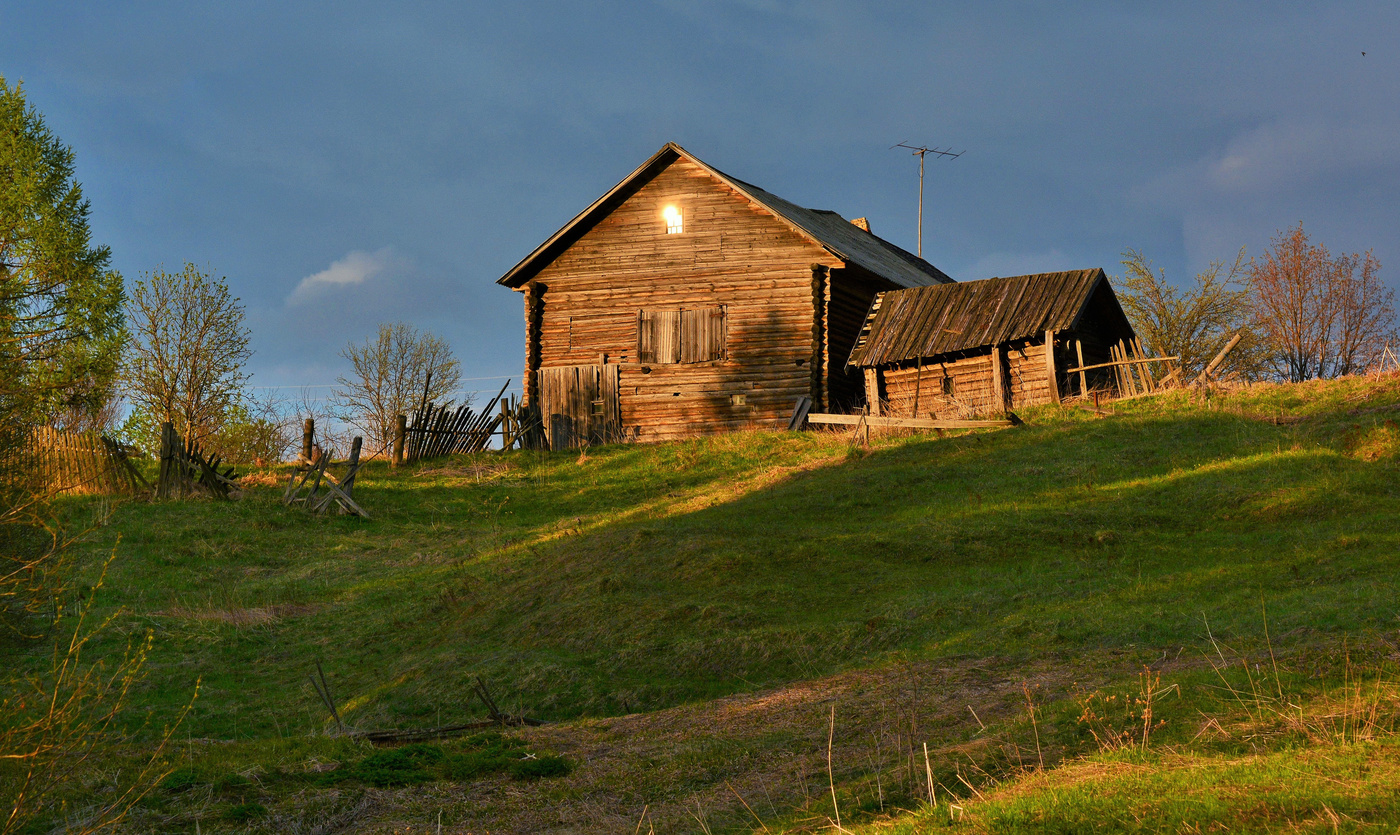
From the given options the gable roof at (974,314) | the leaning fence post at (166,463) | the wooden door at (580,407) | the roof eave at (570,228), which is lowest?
the leaning fence post at (166,463)

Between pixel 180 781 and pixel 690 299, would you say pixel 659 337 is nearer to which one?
pixel 690 299

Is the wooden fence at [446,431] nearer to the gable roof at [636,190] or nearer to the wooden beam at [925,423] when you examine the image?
the gable roof at [636,190]

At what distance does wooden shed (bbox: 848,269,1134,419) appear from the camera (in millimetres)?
26656

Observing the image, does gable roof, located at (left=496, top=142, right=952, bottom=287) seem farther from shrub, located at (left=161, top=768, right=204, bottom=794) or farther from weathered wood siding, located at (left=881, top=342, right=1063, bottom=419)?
shrub, located at (left=161, top=768, right=204, bottom=794)

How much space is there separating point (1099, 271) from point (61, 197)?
107ft

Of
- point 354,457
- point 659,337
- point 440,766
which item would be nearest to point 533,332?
point 659,337

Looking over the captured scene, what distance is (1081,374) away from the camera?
25938 mm

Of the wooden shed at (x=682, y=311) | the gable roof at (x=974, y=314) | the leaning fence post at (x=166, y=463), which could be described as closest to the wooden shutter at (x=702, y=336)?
the wooden shed at (x=682, y=311)

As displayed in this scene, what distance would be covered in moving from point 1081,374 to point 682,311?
11.9 metres

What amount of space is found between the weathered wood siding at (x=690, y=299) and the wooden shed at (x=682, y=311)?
3 centimetres

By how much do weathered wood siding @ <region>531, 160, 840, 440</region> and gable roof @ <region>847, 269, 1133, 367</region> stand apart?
2.40 meters

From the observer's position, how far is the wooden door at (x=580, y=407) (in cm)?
3175

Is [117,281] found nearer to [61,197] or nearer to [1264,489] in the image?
[61,197]

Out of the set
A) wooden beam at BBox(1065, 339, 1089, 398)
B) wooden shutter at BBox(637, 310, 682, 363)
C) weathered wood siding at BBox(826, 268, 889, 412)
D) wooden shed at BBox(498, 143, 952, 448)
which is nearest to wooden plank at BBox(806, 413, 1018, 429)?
wooden shed at BBox(498, 143, 952, 448)
